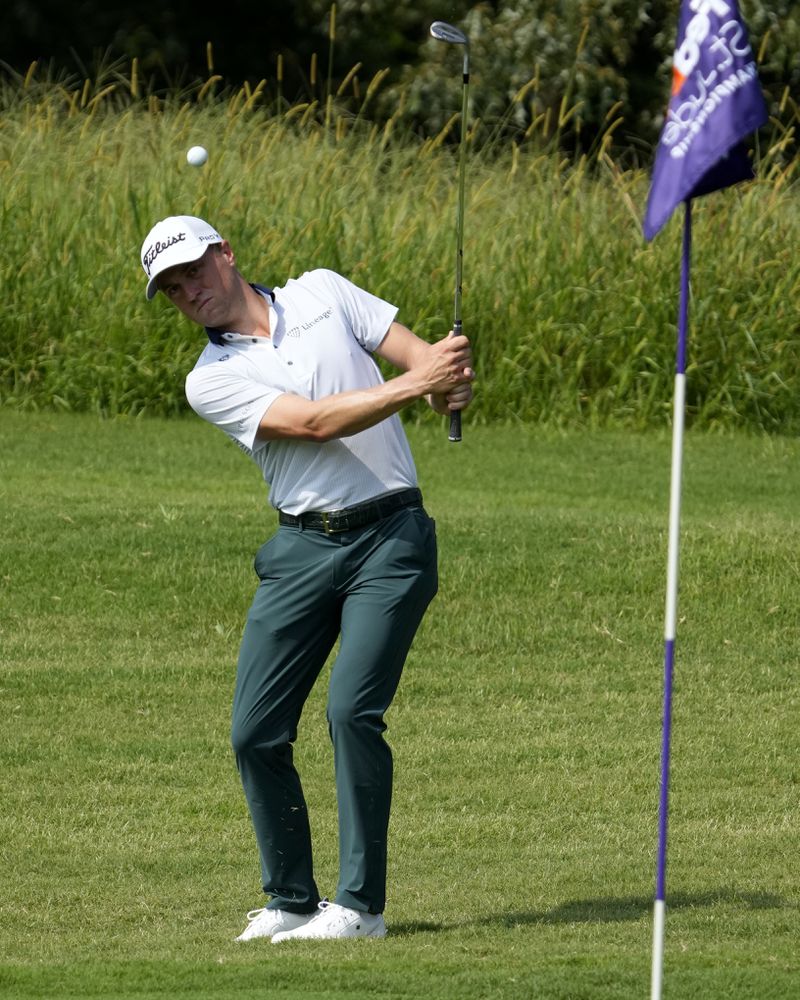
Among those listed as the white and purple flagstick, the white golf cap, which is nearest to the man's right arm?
the white golf cap

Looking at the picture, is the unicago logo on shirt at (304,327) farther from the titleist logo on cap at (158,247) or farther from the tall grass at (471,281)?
the tall grass at (471,281)

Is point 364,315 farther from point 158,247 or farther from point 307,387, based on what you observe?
point 158,247

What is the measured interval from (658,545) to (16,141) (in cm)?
827

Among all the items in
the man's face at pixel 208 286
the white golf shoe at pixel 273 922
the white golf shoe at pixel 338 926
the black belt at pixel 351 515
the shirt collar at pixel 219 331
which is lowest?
the white golf shoe at pixel 273 922

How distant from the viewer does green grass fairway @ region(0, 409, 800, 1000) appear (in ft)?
17.7

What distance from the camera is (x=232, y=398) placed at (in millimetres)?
5688

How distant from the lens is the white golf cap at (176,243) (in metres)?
5.60

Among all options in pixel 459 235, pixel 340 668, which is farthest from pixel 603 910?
pixel 459 235

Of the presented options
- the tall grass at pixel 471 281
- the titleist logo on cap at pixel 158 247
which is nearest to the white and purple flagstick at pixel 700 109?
the titleist logo on cap at pixel 158 247

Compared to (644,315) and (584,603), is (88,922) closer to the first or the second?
(584,603)

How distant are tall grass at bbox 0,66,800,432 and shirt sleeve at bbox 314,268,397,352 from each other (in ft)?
30.1

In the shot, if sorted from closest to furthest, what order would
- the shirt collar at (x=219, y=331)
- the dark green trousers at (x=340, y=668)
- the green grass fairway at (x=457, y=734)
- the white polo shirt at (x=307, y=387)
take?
the green grass fairway at (x=457, y=734) < the dark green trousers at (x=340, y=668) < the white polo shirt at (x=307, y=387) < the shirt collar at (x=219, y=331)

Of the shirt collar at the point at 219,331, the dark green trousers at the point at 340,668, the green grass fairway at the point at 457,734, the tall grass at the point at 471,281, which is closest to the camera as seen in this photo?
the green grass fairway at the point at 457,734

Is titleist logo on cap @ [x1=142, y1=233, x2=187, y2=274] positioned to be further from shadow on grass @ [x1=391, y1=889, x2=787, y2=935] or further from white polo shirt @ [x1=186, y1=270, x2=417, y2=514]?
shadow on grass @ [x1=391, y1=889, x2=787, y2=935]
